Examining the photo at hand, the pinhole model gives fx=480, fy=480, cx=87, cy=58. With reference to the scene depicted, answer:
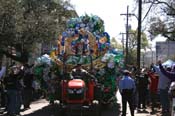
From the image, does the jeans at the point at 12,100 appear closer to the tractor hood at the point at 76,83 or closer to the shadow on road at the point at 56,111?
the shadow on road at the point at 56,111

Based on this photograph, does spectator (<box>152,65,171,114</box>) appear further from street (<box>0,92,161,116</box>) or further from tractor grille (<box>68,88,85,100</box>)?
tractor grille (<box>68,88,85,100</box>)

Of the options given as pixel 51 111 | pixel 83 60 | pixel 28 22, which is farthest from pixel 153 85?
pixel 28 22

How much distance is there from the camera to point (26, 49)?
45.9 meters

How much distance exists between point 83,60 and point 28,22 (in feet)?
55.8

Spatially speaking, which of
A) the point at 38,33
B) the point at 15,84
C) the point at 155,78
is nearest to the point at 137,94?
the point at 155,78

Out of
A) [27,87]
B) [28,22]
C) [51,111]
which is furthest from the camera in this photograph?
[28,22]

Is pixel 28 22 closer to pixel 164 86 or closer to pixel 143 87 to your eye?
pixel 143 87

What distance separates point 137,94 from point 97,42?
2.88 metres

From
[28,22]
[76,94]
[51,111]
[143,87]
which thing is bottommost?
[51,111]

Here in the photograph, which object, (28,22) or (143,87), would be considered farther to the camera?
(28,22)

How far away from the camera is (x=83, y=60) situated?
20.1m

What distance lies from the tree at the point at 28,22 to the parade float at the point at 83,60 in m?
6.94

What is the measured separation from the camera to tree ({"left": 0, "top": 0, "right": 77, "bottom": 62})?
91.8 ft

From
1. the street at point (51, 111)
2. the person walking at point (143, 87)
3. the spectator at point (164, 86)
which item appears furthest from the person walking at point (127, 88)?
the person walking at point (143, 87)
